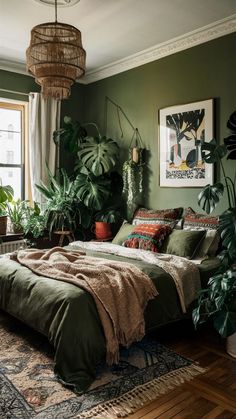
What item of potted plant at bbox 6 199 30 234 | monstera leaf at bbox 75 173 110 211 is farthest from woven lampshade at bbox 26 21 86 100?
potted plant at bbox 6 199 30 234

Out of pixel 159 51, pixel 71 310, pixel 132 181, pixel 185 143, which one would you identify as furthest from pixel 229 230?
pixel 159 51

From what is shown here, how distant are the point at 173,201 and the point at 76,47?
6.81ft

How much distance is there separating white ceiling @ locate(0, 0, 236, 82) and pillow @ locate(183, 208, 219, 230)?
1.82 m

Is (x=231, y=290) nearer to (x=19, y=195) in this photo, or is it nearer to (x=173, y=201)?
(x=173, y=201)

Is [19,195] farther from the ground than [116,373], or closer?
farther from the ground

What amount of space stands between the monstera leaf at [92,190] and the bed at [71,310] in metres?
1.46

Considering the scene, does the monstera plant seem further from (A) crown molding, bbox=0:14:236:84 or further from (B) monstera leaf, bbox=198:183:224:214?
(B) monstera leaf, bbox=198:183:224:214

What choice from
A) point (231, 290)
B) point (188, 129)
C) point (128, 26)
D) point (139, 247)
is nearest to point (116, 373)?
point (231, 290)

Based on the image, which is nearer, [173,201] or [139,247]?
[139,247]

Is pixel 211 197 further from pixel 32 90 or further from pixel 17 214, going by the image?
pixel 32 90

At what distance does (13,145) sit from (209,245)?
3.01 m

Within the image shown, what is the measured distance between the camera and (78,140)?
507 centimetres

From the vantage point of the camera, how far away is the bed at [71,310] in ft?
7.82

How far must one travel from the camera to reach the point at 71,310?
2430 millimetres
